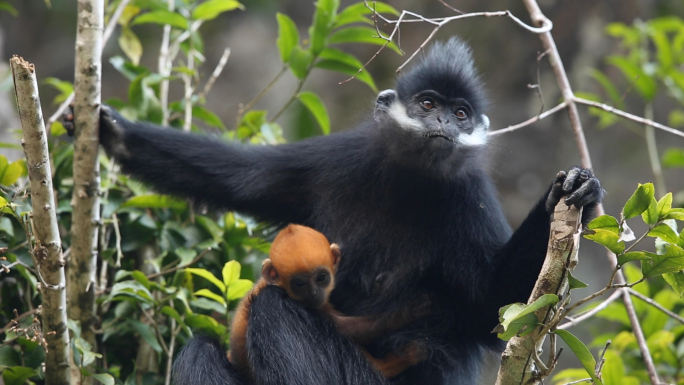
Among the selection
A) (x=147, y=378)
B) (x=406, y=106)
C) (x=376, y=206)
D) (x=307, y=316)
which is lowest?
(x=147, y=378)

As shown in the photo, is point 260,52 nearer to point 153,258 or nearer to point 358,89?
point 358,89

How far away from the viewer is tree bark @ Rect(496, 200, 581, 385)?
259cm

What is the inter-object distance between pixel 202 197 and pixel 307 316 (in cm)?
113

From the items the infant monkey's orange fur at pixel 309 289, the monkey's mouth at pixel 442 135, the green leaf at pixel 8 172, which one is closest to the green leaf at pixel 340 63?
the monkey's mouth at pixel 442 135

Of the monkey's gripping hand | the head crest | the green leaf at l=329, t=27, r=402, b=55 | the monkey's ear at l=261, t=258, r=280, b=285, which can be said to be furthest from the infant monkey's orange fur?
the green leaf at l=329, t=27, r=402, b=55

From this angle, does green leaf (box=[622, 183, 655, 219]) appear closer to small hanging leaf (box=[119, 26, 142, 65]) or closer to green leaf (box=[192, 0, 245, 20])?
green leaf (box=[192, 0, 245, 20])

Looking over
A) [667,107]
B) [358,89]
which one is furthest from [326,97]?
[667,107]

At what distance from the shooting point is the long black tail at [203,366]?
3.22 m

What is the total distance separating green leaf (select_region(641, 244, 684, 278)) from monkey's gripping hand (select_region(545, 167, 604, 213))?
319 mm

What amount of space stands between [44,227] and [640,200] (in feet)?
7.08

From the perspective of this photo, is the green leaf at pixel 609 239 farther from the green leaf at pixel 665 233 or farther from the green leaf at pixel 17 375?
the green leaf at pixel 17 375

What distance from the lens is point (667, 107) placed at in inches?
364

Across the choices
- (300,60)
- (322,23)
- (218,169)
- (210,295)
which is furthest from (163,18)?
(210,295)

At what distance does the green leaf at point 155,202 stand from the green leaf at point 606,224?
2.36 metres
